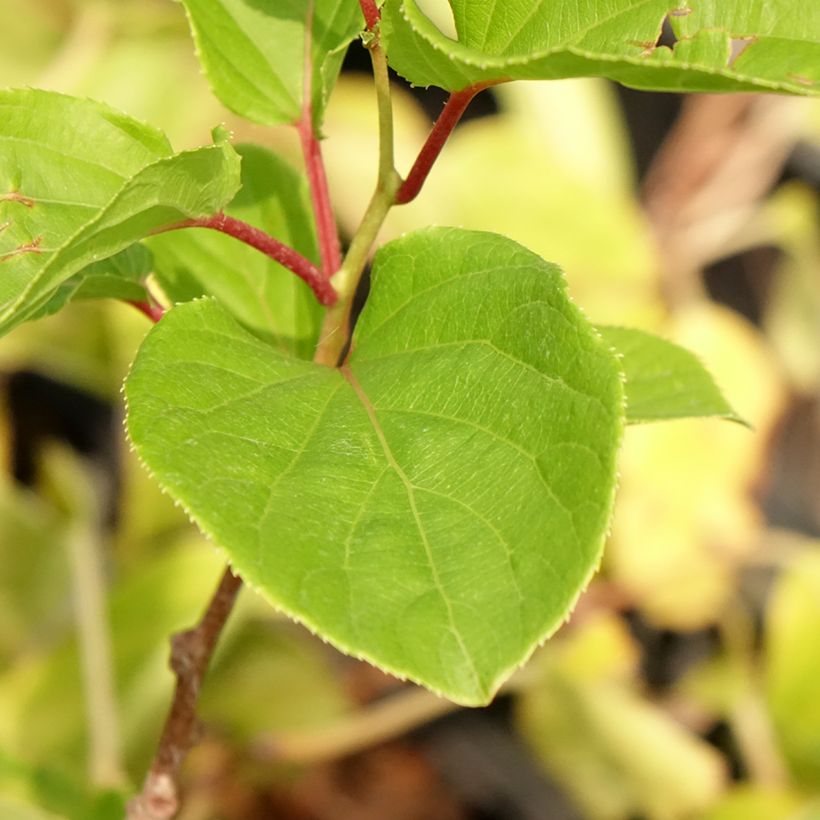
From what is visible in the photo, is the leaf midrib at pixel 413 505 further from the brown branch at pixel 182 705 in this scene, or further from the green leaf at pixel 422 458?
the brown branch at pixel 182 705

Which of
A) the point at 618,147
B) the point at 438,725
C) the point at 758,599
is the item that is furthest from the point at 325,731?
the point at 618,147

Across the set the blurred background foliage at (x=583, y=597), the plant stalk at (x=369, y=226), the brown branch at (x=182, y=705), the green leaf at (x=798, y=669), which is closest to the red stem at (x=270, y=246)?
the plant stalk at (x=369, y=226)

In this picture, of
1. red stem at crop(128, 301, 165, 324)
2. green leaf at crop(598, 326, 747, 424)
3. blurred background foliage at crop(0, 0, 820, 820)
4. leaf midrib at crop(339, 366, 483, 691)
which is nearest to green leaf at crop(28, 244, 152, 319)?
red stem at crop(128, 301, 165, 324)

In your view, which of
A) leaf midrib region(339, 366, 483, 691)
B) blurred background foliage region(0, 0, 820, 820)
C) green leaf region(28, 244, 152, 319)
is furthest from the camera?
blurred background foliage region(0, 0, 820, 820)

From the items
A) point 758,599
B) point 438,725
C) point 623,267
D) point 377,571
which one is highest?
point 377,571

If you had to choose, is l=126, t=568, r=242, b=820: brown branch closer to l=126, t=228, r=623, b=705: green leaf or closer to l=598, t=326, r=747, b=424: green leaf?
l=126, t=228, r=623, b=705: green leaf

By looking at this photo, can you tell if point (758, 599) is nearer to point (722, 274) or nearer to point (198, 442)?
point (722, 274)
